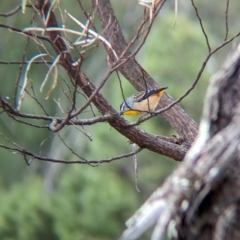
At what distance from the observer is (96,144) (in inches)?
458

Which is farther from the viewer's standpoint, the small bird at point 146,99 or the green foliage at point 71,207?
the green foliage at point 71,207

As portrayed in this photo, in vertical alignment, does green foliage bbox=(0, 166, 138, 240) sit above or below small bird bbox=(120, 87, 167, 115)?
below

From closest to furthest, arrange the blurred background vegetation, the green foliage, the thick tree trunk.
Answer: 1. the thick tree trunk
2. the blurred background vegetation
3. the green foliage

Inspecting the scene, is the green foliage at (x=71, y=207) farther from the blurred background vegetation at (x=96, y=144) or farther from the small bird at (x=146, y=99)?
the small bird at (x=146, y=99)

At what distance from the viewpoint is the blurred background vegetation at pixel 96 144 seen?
11.2m

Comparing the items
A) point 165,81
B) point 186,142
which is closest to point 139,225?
point 186,142

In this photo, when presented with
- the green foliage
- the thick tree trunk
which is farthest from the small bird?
the green foliage

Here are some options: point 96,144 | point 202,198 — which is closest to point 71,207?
point 96,144

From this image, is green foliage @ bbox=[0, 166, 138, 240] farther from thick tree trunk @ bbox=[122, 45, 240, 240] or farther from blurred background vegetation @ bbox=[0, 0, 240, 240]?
thick tree trunk @ bbox=[122, 45, 240, 240]

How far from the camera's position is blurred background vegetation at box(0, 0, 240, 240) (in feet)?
36.7

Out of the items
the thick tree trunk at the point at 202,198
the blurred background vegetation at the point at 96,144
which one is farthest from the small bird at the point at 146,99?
the blurred background vegetation at the point at 96,144

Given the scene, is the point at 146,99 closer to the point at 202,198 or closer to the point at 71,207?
the point at 202,198

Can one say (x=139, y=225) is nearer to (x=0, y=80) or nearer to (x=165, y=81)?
(x=165, y=81)

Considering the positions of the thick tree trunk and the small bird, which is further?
the small bird
